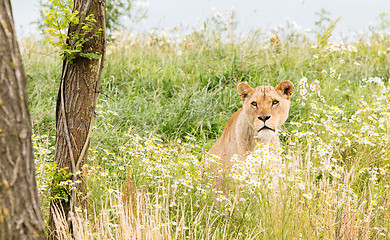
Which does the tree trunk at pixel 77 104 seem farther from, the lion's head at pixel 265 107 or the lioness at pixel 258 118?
the lion's head at pixel 265 107

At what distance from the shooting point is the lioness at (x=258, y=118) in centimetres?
519

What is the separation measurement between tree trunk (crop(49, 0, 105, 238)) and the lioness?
1.60m

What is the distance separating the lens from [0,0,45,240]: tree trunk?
2389 millimetres

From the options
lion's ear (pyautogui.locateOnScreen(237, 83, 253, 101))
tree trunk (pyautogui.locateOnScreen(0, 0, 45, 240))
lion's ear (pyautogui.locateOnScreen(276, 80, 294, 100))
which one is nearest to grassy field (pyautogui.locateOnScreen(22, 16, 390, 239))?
lion's ear (pyautogui.locateOnScreen(276, 80, 294, 100))

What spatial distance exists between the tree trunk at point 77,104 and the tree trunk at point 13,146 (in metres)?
1.86

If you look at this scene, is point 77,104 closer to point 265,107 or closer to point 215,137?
point 265,107

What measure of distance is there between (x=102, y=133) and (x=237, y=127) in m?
2.02

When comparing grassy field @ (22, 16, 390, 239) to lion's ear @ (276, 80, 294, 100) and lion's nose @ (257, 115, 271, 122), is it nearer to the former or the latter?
lion's nose @ (257, 115, 271, 122)

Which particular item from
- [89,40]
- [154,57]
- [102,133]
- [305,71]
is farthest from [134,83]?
[89,40]

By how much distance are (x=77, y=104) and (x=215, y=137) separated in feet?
11.0

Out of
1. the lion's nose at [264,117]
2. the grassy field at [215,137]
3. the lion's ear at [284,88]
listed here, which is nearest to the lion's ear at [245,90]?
the lion's ear at [284,88]

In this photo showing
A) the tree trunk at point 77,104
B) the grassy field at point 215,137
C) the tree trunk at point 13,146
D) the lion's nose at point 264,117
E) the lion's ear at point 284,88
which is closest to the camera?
the tree trunk at point 13,146

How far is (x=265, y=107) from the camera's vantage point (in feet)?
17.1

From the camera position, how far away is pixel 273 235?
12.7ft
